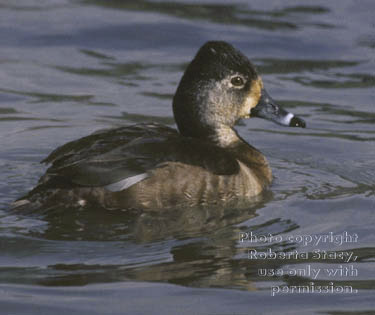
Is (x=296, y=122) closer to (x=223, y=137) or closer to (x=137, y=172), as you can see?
(x=223, y=137)

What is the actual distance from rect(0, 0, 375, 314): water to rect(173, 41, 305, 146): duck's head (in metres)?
0.61

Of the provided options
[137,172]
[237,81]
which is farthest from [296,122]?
[137,172]

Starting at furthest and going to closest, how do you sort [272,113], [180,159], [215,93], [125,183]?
1. [272,113]
2. [215,93]
3. [180,159]
4. [125,183]

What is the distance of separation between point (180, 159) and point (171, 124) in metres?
2.37

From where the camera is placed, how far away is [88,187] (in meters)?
6.59

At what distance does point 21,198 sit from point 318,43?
5668 mm

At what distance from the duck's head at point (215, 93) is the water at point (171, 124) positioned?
2.00 feet

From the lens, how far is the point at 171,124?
355 inches

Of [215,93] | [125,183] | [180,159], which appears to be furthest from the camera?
[215,93]

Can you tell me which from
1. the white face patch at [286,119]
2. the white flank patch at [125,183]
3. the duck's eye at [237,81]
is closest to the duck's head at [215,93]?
the duck's eye at [237,81]

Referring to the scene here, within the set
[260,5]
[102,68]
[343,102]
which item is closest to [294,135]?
[343,102]

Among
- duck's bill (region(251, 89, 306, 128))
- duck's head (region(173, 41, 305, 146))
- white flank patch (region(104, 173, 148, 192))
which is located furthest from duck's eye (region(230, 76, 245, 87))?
white flank patch (region(104, 173, 148, 192))

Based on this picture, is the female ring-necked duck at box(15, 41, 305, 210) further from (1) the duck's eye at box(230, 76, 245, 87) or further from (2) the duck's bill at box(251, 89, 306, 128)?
(2) the duck's bill at box(251, 89, 306, 128)

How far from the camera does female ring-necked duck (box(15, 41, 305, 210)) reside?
6559 mm
